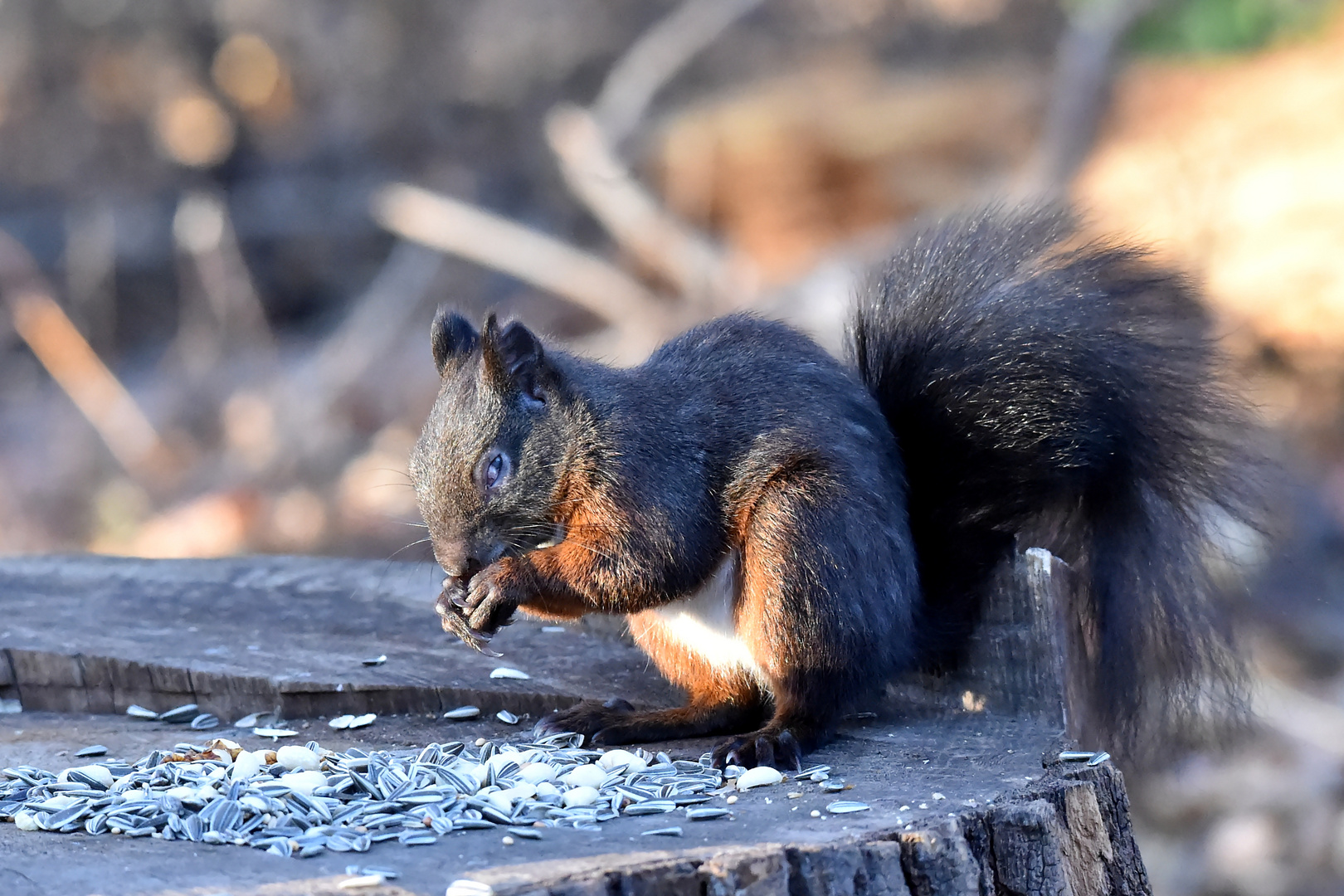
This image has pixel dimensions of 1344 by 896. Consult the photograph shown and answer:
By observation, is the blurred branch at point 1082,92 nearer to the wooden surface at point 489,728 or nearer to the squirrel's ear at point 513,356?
the wooden surface at point 489,728

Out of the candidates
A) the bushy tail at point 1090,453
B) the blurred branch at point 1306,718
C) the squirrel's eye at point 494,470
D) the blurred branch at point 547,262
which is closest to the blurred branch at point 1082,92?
the blurred branch at point 547,262

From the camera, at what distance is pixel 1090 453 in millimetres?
2129

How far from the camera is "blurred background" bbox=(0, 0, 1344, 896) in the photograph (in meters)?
5.47

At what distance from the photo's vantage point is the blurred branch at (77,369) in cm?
703

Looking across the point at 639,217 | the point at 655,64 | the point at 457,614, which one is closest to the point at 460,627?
the point at 457,614

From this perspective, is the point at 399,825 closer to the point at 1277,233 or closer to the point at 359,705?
the point at 359,705

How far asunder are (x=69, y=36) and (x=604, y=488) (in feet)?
26.7

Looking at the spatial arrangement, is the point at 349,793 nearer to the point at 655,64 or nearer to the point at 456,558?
the point at 456,558

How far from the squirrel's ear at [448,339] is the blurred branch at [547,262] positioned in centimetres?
366

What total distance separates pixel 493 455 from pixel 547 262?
171 inches

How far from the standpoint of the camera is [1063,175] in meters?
6.15

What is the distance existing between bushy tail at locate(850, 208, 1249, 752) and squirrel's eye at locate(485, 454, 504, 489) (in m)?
0.62

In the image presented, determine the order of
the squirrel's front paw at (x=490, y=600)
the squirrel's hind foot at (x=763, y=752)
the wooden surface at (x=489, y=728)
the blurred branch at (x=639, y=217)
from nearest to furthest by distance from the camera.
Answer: the wooden surface at (x=489, y=728), the squirrel's hind foot at (x=763, y=752), the squirrel's front paw at (x=490, y=600), the blurred branch at (x=639, y=217)

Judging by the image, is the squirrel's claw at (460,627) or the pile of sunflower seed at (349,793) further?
the squirrel's claw at (460,627)
